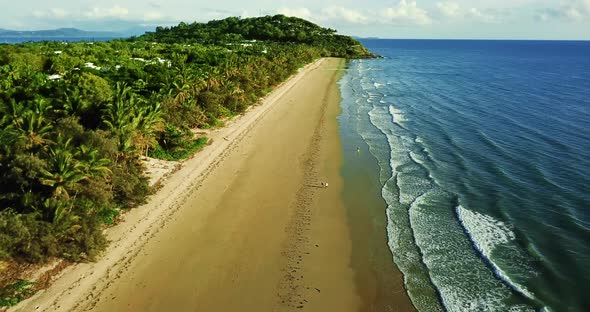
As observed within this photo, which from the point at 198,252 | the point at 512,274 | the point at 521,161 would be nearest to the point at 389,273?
the point at 512,274

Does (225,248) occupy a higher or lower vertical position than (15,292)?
lower

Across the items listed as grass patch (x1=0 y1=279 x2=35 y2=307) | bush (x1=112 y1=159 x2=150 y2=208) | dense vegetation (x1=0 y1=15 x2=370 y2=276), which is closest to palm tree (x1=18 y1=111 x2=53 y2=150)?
dense vegetation (x1=0 y1=15 x2=370 y2=276)

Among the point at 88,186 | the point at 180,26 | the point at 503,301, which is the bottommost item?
the point at 503,301

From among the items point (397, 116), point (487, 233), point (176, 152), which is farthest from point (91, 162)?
point (397, 116)

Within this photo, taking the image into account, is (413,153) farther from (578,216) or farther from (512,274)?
(512,274)

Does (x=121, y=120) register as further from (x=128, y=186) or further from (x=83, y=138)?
(x=128, y=186)

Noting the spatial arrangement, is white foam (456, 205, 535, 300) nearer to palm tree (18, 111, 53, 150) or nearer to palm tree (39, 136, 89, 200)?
palm tree (39, 136, 89, 200)

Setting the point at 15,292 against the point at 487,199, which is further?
the point at 487,199
